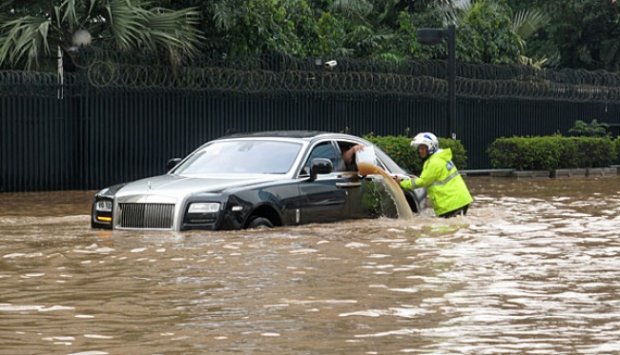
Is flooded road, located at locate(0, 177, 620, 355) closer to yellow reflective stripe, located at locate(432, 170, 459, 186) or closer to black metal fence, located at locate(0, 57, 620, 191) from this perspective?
yellow reflective stripe, located at locate(432, 170, 459, 186)

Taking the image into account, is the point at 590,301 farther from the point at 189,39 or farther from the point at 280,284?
the point at 189,39

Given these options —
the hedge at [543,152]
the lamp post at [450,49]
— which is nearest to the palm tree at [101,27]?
the lamp post at [450,49]

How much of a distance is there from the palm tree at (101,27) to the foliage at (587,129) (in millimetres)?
13481

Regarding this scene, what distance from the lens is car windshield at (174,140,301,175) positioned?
54.6 feet

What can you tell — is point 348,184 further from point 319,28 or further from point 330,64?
point 319,28

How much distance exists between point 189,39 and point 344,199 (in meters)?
11.4

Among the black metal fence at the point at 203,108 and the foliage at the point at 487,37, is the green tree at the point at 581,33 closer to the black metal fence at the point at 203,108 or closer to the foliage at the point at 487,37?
the foliage at the point at 487,37

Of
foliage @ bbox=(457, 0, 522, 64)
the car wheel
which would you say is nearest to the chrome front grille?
the car wheel

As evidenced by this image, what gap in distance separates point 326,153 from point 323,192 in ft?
2.48

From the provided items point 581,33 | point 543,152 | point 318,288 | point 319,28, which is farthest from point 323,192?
point 581,33

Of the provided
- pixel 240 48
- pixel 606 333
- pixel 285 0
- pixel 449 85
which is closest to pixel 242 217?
pixel 606 333

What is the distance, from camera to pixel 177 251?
14.4 metres

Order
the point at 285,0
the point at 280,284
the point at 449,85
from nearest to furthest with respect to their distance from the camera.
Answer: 1. the point at 280,284
2. the point at 449,85
3. the point at 285,0

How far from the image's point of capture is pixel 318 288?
11938 mm
